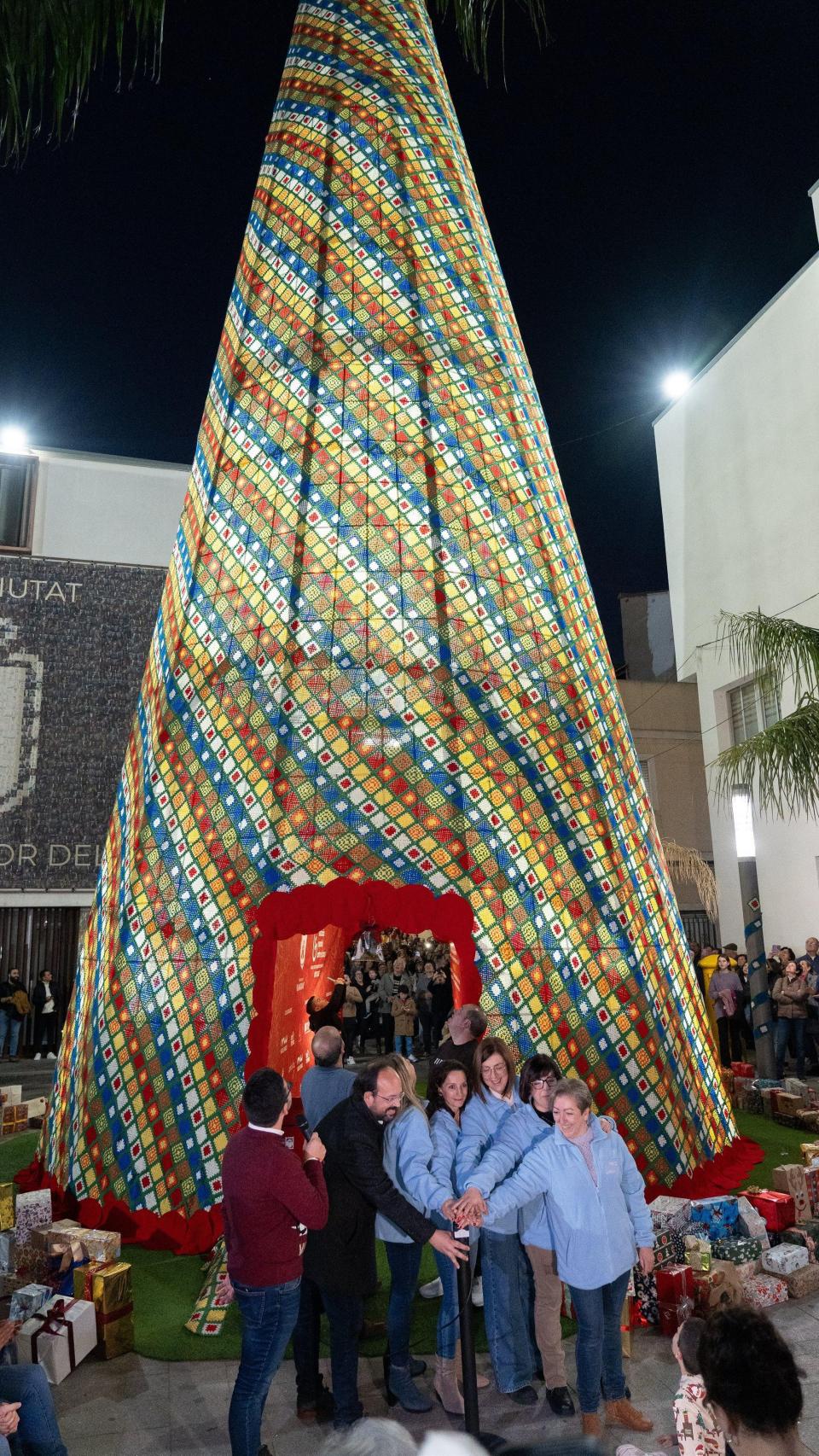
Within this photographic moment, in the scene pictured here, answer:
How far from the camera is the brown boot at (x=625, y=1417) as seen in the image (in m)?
3.01

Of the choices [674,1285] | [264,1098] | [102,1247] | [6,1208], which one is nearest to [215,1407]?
[102,1247]

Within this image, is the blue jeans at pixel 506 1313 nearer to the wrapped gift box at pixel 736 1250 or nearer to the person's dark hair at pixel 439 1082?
the person's dark hair at pixel 439 1082

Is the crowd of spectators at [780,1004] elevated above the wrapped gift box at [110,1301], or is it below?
above

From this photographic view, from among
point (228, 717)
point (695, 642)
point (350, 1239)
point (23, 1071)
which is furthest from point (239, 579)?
point (695, 642)

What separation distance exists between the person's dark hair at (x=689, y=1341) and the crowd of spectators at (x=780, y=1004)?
6608 mm

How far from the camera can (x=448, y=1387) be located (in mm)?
3180

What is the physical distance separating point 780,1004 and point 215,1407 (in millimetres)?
7065

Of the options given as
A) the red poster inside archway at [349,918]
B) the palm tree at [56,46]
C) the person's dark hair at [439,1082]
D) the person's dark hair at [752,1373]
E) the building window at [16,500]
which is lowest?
the person's dark hair at [752,1373]

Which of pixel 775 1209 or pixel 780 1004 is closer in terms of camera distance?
pixel 775 1209

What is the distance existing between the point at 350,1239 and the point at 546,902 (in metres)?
2.15

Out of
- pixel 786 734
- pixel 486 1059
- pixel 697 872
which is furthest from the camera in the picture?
pixel 697 872

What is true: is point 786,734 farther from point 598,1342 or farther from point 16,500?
point 16,500

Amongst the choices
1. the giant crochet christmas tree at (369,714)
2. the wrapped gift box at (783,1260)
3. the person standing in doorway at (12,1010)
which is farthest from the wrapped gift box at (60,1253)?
the person standing in doorway at (12,1010)

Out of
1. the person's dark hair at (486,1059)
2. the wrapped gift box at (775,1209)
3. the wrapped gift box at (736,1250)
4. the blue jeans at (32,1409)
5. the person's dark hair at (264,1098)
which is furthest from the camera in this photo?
the wrapped gift box at (775,1209)
